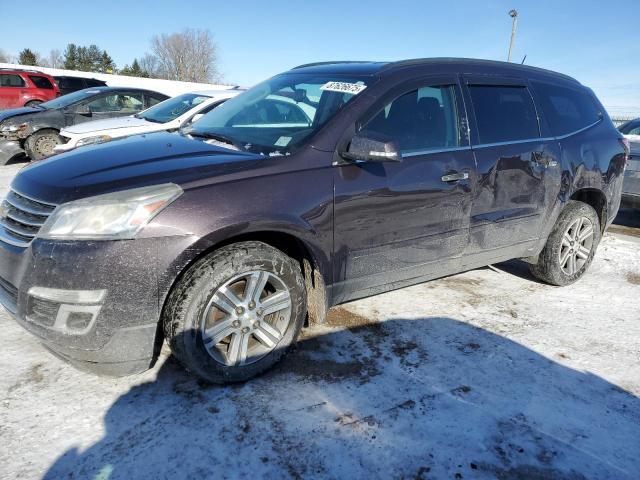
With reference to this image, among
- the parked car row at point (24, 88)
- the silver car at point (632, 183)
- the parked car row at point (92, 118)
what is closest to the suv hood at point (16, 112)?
the parked car row at point (92, 118)

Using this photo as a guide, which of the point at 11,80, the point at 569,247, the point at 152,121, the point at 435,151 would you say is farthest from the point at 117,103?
the point at 569,247

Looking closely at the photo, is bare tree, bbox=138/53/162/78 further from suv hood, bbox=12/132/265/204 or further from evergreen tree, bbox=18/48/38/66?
suv hood, bbox=12/132/265/204

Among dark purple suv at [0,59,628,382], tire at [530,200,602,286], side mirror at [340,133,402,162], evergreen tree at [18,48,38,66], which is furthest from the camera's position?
evergreen tree at [18,48,38,66]

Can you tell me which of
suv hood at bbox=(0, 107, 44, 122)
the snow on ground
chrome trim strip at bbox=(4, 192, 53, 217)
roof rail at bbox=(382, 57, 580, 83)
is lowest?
the snow on ground

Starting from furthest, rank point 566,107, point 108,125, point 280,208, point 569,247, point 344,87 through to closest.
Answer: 1. point 108,125
2. point 569,247
3. point 566,107
4. point 344,87
5. point 280,208

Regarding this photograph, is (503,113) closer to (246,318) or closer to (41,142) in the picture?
(246,318)

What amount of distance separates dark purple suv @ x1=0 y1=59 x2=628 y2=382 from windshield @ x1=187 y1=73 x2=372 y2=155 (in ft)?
0.05

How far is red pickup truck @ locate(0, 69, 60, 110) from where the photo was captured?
573 inches

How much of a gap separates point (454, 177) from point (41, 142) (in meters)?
8.91

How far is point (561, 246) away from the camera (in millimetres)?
4164

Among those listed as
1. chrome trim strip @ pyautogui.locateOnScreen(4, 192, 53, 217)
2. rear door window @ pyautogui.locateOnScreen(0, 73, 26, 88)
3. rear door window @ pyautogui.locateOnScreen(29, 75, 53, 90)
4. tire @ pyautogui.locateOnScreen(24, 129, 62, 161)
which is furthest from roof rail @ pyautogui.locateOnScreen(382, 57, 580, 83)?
rear door window @ pyautogui.locateOnScreen(0, 73, 26, 88)

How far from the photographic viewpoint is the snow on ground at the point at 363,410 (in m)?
2.07

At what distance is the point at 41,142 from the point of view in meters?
9.23

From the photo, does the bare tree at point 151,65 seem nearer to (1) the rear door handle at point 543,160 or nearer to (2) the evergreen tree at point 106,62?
(2) the evergreen tree at point 106,62
